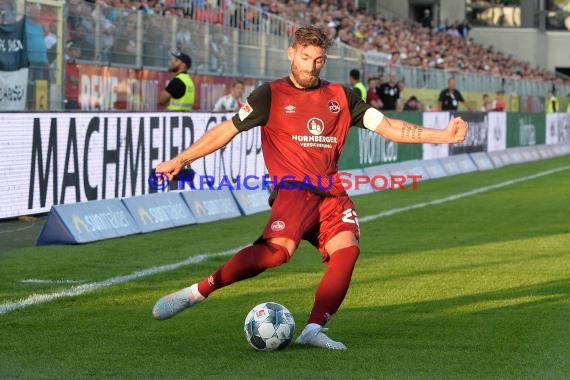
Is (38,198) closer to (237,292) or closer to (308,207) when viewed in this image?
(237,292)

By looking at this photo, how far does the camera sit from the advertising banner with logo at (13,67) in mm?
17906

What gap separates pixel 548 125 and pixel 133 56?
931 inches

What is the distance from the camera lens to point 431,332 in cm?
875

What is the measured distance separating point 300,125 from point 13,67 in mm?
10784

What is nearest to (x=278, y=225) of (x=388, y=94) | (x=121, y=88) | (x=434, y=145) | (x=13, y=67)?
(x=13, y=67)

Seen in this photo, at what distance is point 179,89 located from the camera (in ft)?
62.5

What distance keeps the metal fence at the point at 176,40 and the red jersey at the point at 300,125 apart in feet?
34.9

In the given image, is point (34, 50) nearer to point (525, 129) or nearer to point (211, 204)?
point (211, 204)

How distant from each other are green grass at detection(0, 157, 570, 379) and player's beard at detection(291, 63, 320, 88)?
1.58 meters

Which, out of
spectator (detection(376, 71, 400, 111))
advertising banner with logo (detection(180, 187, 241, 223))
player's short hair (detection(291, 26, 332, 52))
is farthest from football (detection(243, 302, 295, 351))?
spectator (detection(376, 71, 400, 111))

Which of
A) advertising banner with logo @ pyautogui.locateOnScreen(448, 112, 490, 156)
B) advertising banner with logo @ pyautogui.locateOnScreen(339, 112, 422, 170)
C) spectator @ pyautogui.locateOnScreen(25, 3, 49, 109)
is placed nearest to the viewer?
spectator @ pyautogui.locateOnScreen(25, 3, 49, 109)

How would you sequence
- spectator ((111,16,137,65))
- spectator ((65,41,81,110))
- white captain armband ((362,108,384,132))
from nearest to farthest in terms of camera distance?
1. white captain armband ((362,108,384,132))
2. spectator ((65,41,81,110))
3. spectator ((111,16,137,65))

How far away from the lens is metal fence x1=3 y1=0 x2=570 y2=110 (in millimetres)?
19562

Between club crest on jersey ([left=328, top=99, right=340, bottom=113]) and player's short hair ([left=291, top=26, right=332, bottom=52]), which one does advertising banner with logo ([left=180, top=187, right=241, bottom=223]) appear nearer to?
club crest on jersey ([left=328, top=99, right=340, bottom=113])
